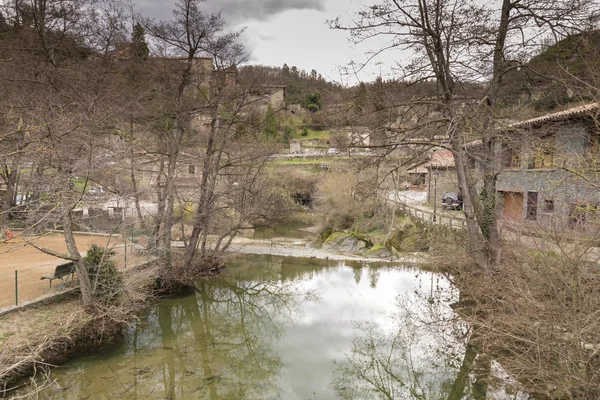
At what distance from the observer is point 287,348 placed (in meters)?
10.6

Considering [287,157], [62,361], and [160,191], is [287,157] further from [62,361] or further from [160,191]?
[62,361]

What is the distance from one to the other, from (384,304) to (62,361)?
31.1 feet

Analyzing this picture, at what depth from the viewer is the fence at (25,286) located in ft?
32.7

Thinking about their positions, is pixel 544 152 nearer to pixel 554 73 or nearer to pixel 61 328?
pixel 554 73

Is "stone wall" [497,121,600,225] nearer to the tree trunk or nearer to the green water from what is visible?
the green water

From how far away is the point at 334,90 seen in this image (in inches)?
419

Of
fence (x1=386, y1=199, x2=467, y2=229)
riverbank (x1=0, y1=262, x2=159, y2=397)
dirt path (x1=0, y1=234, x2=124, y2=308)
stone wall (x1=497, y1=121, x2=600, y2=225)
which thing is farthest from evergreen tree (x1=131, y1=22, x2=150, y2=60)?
stone wall (x1=497, y1=121, x2=600, y2=225)

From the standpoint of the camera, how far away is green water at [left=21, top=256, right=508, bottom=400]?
27.3 feet

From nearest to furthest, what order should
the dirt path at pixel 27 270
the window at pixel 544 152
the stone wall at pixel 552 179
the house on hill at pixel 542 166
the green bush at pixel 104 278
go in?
1. the window at pixel 544 152
2. the house on hill at pixel 542 166
3. the green bush at pixel 104 278
4. the dirt path at pixel 27 270
5. the stone wall at pixel 552 179

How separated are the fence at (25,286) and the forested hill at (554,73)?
515 inches

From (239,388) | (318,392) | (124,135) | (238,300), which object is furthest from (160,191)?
(318,392)

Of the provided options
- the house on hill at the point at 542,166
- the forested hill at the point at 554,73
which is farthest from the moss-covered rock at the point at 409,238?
the forested hill at the point at 554,73

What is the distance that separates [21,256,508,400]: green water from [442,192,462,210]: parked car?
11.1 m

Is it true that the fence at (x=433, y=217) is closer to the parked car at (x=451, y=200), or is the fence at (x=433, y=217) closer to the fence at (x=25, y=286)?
the parked car at (x=451, y=200)
